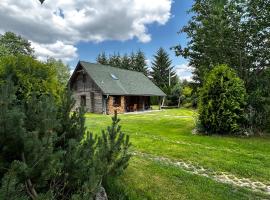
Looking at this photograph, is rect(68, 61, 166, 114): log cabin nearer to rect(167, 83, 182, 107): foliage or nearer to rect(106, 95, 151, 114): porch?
rect(106, 95, 151, 114): porch

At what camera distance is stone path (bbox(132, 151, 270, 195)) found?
536cm

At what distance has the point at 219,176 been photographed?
601cm

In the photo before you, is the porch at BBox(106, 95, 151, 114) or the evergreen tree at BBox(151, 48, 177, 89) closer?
the porch at BBox(106, 95, 151, 114)

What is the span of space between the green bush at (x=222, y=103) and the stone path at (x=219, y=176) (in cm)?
475

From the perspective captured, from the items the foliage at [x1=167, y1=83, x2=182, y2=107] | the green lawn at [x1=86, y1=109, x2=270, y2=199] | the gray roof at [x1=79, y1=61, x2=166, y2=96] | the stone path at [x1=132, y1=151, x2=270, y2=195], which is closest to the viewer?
the green lawn at [x1=86, y1=109, x2=270, y2=199]

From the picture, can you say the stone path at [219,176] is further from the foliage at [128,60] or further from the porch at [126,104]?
the foliage at [128,60]

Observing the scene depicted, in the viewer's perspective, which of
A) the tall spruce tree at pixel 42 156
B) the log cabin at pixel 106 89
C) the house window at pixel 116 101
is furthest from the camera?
the house window at pixel 116 101

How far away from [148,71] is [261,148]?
160ft

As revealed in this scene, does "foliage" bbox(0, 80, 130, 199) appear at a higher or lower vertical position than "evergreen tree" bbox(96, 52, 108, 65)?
lower

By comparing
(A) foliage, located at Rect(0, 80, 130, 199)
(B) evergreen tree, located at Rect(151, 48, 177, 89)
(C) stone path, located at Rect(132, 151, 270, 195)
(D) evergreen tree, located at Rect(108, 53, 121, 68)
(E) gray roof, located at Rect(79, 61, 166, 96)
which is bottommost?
(C) stone path, located at Rect(132, 151, 270, 195)

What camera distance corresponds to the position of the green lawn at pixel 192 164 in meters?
4.71

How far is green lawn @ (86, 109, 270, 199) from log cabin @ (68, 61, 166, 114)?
1524 cm

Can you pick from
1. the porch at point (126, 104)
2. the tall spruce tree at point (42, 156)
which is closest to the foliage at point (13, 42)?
the porch at point (126, 104)

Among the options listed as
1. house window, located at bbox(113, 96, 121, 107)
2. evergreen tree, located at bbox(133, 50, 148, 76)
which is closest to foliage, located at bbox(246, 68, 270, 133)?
house window, located at bbox(113, 96, 121, 107)
